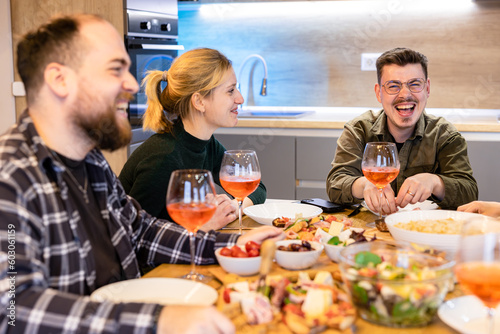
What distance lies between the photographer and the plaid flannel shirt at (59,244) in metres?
0.91

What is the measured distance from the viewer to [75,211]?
1155mm

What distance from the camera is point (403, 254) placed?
1.07 meters

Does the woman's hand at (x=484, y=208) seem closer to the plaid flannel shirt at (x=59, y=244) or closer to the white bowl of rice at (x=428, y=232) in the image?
the white bowl of rice at (x=428, y=232)

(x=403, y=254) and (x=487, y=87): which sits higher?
(x=487, y=87)

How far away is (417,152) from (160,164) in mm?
1084

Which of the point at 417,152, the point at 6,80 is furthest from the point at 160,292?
the point at 6,80

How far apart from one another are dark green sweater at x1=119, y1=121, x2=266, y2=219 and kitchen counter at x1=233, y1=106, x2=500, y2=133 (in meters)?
1.23

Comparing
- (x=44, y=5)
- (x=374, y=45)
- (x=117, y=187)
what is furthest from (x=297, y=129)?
(x=117, y=187)

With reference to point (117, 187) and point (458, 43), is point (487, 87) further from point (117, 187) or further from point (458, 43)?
point (117, 187)

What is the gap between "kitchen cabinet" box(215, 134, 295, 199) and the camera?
356 cm

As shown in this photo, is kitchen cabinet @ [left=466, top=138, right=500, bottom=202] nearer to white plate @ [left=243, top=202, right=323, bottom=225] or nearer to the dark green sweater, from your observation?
the dark green sweater

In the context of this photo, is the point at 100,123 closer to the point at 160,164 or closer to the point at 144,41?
the point at 160,164

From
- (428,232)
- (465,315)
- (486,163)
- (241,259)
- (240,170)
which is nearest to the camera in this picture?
(465,315)

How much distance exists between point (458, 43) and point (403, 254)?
3149 mm
